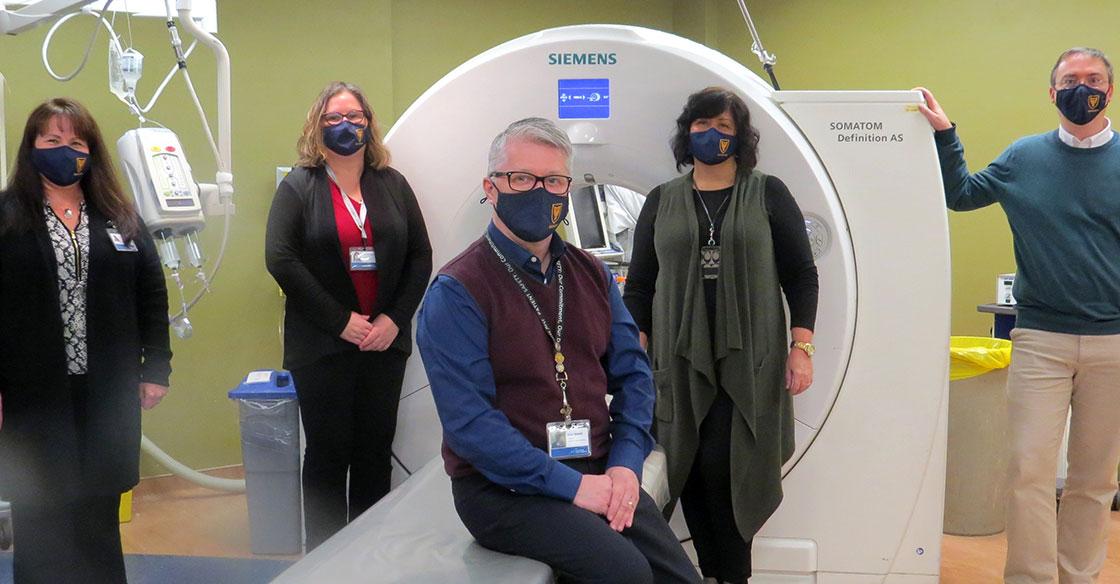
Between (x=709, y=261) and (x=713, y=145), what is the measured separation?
0.26m

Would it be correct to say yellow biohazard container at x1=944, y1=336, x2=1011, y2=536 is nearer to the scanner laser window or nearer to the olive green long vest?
the olive green long vest

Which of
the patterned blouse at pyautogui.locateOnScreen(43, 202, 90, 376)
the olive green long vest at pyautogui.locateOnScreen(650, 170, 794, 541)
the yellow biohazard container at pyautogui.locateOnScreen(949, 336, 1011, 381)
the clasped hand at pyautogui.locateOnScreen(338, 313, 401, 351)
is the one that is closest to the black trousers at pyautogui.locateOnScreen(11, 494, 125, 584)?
the patterned blouse at pyautogui.locateOnScreen(43, 202, 90, 376)

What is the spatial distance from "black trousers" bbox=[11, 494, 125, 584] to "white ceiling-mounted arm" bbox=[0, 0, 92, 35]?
1.18m

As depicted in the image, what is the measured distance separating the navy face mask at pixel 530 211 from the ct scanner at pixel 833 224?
90 cm

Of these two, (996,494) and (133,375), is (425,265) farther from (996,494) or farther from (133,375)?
(996,494)

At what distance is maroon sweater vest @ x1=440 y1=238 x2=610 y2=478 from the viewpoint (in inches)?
69.7

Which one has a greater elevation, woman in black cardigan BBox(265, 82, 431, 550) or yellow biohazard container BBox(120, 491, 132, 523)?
woman in black cardigan BBox(265, 82, 431, 550)

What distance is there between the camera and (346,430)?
271 centimetres

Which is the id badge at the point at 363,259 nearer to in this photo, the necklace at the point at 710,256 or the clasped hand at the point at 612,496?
the necklace at the point at 710,256

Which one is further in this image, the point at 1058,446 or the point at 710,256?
the point at 1058,446

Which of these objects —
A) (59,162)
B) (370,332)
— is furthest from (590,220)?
(59,162)

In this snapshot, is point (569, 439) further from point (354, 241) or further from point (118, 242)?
point (118, 242)

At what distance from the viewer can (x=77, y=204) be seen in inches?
92.1

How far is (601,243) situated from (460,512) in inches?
99.1
